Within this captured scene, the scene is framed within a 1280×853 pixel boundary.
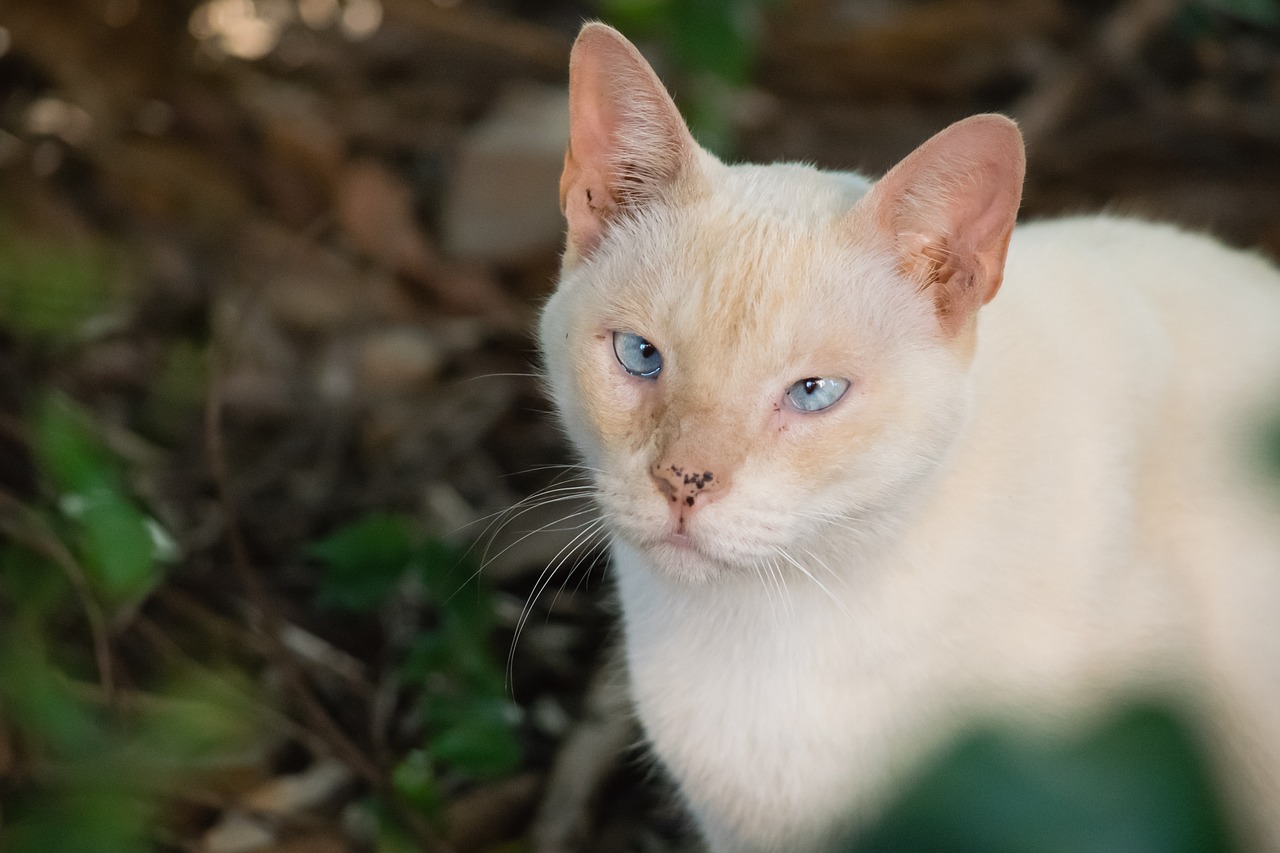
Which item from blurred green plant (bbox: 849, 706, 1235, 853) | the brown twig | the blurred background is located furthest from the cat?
blurred green plant (bbox: 849, 706, 1235, 853)

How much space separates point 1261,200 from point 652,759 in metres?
2.74

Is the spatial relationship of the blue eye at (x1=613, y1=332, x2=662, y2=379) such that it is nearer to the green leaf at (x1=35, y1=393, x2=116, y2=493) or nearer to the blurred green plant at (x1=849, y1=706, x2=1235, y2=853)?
the green leaf at (x1=35, y1=393, x2=116, y2=493)

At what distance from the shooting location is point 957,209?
170cm

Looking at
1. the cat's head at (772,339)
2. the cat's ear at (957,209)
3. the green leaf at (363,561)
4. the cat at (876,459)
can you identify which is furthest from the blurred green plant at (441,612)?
the cat's ear at (957,209)

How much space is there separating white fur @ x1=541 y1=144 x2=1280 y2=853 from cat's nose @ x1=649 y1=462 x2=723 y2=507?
25 millimetres

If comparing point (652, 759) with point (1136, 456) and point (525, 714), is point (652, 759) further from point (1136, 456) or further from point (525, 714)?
point (1136, 456)

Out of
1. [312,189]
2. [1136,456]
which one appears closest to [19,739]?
[1136,456]

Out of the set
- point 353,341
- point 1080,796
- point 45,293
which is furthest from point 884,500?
point 353,341

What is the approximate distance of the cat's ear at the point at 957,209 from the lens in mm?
1627

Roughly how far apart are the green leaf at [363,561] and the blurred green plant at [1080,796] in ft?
6.09

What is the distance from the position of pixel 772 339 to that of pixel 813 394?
0.33ft

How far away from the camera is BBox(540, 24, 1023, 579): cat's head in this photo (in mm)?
1651

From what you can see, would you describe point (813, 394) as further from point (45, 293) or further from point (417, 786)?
point (45, 293)

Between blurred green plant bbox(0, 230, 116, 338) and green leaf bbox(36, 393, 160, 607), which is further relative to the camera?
blurred green plant bbox(0, 230, 116, 338)
